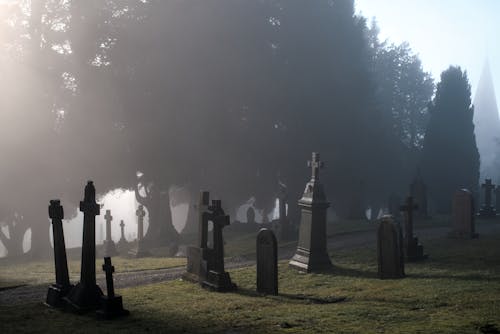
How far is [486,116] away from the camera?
412 ft

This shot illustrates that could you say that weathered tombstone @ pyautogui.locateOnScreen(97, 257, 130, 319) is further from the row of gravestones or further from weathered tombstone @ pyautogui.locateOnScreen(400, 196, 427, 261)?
weathered tombstone @ pyautogui.locateOnScreen(400, 196, 427, 261)

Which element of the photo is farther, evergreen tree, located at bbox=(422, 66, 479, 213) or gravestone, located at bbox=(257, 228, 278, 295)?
evergreen tree, located at bbox=(422, 66, 479, 213)

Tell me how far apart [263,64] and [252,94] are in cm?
192

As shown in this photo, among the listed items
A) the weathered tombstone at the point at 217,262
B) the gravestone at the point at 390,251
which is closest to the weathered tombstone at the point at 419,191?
the gravestone at the point at 390,251

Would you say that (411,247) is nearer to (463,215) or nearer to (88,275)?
(463,215)

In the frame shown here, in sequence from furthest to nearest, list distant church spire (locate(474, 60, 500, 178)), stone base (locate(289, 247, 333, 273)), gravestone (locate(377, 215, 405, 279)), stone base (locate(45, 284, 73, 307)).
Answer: distant church spire (locate(474, 60, 500, 178))
stone base (locate(289, 247, 333, 273))
gravestone (locate(377, 215, 405, 279))
stone base (locate(45, 284, 73, 307))

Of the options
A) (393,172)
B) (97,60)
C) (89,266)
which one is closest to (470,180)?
(393,172)

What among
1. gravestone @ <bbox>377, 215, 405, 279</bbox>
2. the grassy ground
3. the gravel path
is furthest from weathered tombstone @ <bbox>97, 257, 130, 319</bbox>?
gravestone @ <bbox>377, 215, 405, 279</bbox>

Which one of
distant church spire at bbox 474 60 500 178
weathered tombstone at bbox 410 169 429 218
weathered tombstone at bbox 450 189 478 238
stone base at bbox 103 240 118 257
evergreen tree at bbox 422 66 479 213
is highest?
distant church spire at bbox 474 60 500 178

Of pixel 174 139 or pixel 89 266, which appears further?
pixel 174 139

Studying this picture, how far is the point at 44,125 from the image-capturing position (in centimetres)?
2623

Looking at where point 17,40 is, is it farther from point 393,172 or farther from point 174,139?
point 393,172

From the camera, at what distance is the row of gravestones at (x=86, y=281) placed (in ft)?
30.0

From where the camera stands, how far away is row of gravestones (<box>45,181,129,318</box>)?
360 inches
